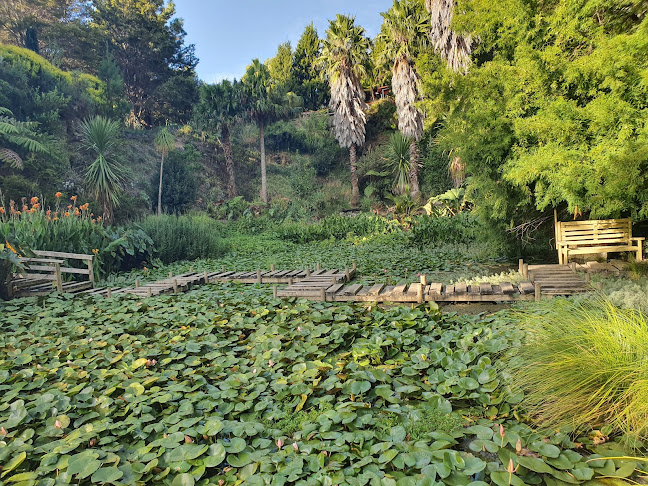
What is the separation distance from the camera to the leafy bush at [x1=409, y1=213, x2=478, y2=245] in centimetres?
1017

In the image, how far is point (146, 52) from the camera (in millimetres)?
22938

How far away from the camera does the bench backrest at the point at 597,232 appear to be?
19.6ft

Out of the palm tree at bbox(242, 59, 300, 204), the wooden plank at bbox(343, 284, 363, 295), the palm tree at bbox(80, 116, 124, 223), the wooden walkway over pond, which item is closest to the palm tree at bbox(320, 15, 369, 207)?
the palm tree at bbox(242, 59, 300, 204)

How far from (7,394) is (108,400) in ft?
2.52

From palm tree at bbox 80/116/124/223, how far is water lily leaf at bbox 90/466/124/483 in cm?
1008

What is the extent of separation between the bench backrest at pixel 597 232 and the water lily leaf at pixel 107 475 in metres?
6.68

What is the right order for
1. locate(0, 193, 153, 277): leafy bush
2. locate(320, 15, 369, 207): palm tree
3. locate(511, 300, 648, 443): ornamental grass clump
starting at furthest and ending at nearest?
locate(320, 15, 369, 207): palm tree
locate(0, 193, 153, 277): leafy bush
locate(511, 300, 648, 443): ornamental grass clump

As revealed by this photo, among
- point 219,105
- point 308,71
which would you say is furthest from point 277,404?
point 308,71

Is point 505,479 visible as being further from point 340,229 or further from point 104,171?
point 340,229

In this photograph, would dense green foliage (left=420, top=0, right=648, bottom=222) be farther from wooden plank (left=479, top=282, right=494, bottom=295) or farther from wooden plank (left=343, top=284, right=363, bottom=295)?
wooden plank (left=343, top=284, right=363, bottom=295)

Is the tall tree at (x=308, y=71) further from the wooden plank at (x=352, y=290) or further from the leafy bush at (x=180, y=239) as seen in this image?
the wooden plank at (x=352, y=290)

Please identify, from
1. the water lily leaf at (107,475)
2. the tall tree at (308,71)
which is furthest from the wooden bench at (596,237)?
the tall tree at (308,71)

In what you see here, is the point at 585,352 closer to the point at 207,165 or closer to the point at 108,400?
the point at 108,400

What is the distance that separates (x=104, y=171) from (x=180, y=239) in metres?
2.74
